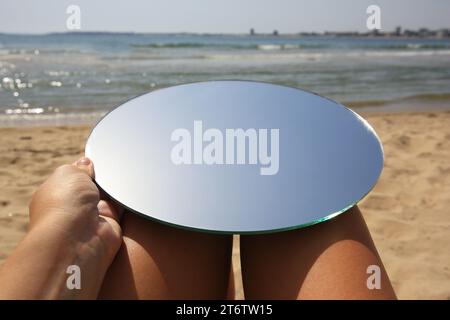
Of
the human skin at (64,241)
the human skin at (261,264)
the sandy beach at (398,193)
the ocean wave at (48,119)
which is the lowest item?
the sandy beach at (398,193)

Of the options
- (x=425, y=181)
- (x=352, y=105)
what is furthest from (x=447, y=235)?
(x=352, y=105)

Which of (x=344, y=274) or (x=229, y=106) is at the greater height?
(x=229, y=106)

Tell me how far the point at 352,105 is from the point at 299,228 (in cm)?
584

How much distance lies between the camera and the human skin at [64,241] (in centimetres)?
94

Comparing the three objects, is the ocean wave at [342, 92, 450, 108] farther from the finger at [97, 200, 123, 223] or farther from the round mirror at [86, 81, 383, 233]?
the finger at [97, 200, 123, 223]

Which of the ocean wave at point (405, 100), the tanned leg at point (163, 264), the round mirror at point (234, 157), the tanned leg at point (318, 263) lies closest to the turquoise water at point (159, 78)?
the ocean wave at point (405, 100)

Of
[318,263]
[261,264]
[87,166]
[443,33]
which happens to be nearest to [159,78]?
[87,166]

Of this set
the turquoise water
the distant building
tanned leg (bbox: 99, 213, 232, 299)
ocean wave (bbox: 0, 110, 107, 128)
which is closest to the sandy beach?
ocean wave (bbox: 0, 110, 107, 128)

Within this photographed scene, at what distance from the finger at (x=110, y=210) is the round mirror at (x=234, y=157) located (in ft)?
0.16

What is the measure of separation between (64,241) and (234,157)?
52cm

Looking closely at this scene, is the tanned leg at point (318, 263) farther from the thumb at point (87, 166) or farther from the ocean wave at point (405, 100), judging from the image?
the ocean wave at point (405, 100)

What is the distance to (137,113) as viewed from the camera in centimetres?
148

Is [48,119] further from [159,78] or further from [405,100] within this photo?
[405,100]
